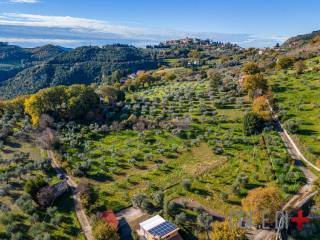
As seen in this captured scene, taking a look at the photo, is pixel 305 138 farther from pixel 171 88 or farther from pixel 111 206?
pixel 171 88

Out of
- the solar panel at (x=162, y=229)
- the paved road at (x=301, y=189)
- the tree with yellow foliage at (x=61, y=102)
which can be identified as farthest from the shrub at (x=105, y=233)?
the tree with yellow foliage at (x=61, y=102)

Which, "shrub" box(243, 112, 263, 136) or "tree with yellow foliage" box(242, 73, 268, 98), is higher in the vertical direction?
"tree with yellow foliage" box(242, 73, 268, 98)

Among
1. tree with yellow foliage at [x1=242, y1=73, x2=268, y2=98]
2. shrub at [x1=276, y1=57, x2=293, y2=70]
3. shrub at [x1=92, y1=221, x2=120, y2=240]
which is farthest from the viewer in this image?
shrub at [x1=276, y1=57, x2=293, y2=70]

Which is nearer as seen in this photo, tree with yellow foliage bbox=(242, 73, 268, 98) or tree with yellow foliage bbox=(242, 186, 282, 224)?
tree with yellow foliage bbox=(242, 186, 282, 224)

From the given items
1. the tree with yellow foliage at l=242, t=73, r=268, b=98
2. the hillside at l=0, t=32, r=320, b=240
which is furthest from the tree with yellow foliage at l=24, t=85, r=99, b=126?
the tree with yellow foliage at l=242, t=73, r=268, b=98

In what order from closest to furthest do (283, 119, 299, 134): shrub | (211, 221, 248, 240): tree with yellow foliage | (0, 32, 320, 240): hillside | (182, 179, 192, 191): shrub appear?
(211, 221, 248, 240): tree with yellow foliage
(0, 32, 320, 240): hillside
(182, 179, 192, 191): shrub
(283, 119, 299, 134): shrub

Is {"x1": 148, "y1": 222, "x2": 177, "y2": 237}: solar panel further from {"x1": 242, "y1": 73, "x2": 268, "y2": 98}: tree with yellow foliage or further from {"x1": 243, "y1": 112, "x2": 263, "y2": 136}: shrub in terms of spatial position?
{"x1": 242, "y1": 73, "x2": 268, "y2": 98}: tree with yellow foliage

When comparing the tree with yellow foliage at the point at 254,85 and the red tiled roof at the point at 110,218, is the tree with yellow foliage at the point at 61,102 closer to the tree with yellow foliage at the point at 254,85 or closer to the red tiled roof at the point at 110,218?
the red tiled roof at the point at 110,218
